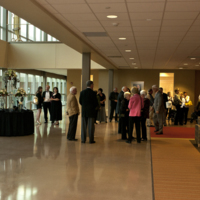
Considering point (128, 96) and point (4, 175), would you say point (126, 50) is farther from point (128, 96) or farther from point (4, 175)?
point (4, 175)

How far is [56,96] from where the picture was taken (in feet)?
43.2

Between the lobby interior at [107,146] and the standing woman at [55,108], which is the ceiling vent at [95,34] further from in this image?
the standing woman at [55,108]

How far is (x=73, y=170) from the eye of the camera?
5691 mm

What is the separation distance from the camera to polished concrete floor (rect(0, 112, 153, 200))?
14.5 feet

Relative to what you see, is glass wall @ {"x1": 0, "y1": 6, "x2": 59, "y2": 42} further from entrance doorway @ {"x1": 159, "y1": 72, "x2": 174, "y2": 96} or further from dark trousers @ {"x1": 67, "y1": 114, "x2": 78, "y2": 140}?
dark trousers @ {"x1": 67, "y1": 114, "x2": 78, "y2": 140}

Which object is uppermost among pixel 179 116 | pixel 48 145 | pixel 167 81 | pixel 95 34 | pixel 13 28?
pixel 13 28

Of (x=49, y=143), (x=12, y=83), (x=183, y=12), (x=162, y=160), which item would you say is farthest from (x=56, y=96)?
(x=183, y=12)

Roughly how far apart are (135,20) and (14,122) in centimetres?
510

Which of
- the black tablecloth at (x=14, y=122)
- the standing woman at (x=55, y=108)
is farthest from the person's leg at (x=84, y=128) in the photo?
the standing woman at (x=55, y=108)

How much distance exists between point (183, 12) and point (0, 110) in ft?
20.7

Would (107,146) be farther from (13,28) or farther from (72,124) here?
(13,28)

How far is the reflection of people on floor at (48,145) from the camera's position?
7.10 m

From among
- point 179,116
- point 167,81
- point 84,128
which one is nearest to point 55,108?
point 84,128

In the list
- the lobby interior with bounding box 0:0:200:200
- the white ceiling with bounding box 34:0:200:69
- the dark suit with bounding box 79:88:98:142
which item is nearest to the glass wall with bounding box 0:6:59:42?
the lobby interior with bounding box 0:0:200:200
